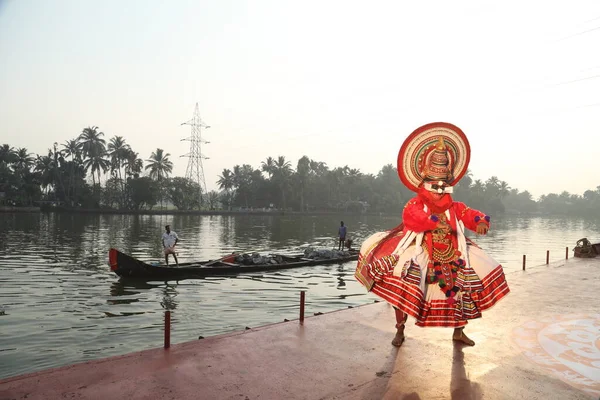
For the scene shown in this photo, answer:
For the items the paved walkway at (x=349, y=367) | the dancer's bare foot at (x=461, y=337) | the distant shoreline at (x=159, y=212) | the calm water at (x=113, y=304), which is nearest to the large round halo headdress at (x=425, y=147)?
the dancer's bare foot at (x=461, y=337)

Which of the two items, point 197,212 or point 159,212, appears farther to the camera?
point 197,212

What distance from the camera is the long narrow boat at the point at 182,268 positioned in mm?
14922

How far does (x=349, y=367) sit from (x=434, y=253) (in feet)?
5.54

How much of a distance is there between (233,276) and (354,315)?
10.0 metres

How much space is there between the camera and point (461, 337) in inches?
223

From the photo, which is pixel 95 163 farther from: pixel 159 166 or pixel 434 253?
pixel 434 253

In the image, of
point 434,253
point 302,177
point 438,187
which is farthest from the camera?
point 302,177

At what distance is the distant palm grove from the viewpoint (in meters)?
71.6

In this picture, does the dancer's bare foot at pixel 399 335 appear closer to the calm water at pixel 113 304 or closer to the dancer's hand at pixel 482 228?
the dancer's hand at pixel 482 228

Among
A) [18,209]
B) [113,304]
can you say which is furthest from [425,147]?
[18,209]

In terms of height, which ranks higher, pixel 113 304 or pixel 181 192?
pixel 181 192

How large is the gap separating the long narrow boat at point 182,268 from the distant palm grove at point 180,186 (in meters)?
59.7

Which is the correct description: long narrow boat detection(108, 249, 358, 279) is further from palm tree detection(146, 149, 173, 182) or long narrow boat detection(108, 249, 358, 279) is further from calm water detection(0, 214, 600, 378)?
palm tree detection(146, 149, 173, 182)

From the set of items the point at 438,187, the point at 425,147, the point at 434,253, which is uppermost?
the point at 425,147
